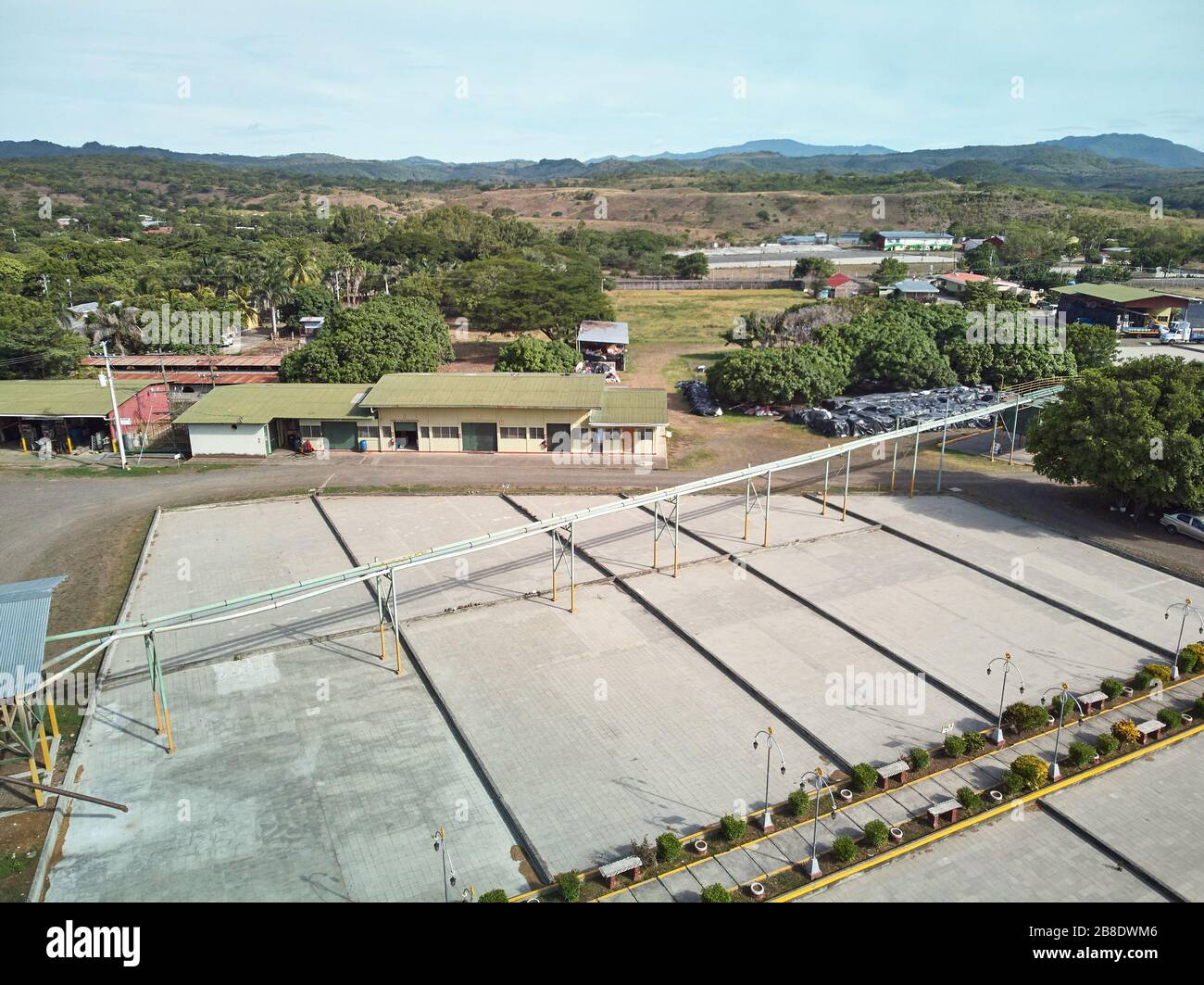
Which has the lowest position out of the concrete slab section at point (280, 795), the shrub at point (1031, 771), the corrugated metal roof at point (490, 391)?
the concrete slab section at point (280, 795)

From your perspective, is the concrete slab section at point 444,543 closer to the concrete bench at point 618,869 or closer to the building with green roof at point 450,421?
the building with green roof at point 450,421

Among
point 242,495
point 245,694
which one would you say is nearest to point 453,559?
point 245,694

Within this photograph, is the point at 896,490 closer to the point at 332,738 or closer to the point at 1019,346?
the point at 1019,346

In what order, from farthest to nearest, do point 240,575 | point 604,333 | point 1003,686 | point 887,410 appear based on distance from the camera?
point 604,333 < point 887,410 < point 240,575 < point 1003,686

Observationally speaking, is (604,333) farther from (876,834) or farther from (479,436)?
(876,834)

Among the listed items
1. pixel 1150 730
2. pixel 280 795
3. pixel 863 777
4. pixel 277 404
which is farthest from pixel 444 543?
pixel 1150 730

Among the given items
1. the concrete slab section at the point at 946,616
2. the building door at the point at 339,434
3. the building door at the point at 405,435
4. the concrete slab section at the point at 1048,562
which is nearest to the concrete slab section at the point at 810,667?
the concrete slab section at the point at 946,616
